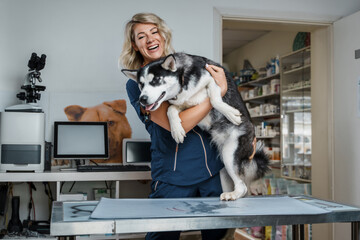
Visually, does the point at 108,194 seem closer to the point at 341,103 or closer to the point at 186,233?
the point at 186,233

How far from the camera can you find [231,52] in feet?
26.1

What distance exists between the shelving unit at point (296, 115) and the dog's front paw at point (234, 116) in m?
3.50

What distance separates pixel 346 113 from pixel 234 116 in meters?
2.27

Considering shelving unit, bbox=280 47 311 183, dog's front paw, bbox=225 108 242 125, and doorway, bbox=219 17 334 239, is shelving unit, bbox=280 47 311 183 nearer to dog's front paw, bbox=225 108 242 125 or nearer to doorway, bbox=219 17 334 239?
doorway, bbox=219 17 334 239

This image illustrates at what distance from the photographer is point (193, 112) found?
1.69 metres

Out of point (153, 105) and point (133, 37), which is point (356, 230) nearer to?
point (153, 105)

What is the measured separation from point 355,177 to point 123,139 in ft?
6.47

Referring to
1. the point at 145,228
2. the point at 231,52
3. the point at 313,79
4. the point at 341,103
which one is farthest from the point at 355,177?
the point at 231,52

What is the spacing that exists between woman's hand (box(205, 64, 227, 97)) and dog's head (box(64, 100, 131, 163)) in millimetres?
1791

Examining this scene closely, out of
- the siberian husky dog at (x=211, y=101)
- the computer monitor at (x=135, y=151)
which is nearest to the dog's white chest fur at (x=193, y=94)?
the siberian husky dog at (x=211, y=101)

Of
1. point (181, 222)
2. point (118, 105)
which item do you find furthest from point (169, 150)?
point (118, 105)

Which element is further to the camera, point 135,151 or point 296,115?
point 296,115

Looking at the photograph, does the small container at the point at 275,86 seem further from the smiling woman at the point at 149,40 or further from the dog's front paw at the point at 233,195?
the dog's front paw at the point at 233,195

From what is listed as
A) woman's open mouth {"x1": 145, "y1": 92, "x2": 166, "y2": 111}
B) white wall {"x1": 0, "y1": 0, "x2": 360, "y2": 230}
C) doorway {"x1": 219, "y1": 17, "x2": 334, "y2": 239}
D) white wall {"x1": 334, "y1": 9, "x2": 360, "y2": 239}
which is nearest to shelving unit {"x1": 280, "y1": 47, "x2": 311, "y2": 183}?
doorway {"x1": 219, "y1": 17, "x2": 334, "y2": 239}
